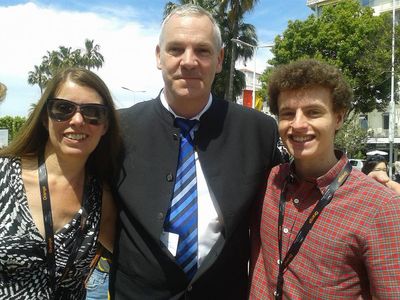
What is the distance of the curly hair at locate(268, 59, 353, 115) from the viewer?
233 centimetres

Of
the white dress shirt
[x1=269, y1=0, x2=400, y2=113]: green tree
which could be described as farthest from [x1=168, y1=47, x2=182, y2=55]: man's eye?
[x1=269, y1=0, x2=400, y2=113]: green tree

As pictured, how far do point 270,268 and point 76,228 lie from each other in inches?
45.2

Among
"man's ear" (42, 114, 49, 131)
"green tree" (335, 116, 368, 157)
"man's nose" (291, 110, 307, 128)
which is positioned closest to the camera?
"man's nose" (291, 110, 307, 128)

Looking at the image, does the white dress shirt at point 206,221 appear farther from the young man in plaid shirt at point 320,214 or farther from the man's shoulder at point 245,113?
the man's shoulder at point 245,113

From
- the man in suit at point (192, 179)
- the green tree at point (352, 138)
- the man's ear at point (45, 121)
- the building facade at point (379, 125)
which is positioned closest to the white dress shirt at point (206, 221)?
the man in suit at point (192, 179)

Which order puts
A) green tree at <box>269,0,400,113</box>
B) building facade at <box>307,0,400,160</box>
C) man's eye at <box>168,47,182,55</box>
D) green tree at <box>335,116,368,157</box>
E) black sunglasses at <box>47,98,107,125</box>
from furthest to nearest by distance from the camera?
building facade at <box>307,0,400,160</box>, green tree at <box>335,116,368,157</box>, green tree at <box>269,0,400,113</box>, man's eye at <box>168,47,182,55</box>, black sunglasses at <box>47,98,107,125</box>

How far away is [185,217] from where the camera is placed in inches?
104

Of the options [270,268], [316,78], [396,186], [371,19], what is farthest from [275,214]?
[371,19]

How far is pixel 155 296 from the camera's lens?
265 cm

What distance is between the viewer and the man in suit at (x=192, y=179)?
2641 mm

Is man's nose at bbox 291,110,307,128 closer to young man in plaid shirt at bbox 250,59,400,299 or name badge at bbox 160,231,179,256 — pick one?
young man in plaid shirt at bbox 250,59,400,299

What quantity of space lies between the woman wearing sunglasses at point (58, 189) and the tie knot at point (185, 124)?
16.6 inches

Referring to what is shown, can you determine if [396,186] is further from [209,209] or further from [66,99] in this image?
[66,99]

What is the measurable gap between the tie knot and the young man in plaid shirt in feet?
1.92
